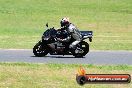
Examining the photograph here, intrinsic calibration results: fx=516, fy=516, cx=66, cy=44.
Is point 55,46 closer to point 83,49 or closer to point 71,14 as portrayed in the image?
point 83,49

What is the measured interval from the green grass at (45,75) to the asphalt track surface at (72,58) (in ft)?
6.90

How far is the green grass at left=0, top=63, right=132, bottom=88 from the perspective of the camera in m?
13.2

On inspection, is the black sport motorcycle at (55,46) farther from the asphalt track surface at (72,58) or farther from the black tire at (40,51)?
the asphalt track surface at (72,58)

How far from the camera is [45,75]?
14.8 meters

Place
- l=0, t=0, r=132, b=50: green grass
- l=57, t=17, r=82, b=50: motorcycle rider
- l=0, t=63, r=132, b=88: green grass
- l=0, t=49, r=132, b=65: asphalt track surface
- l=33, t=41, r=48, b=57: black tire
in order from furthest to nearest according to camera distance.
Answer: l=0, t=0, r=132, b=50: green grass, l=33, t=41, r=48, b=57: black tire, l=57, t=17, r=82, b=50: motorcycle rider, l=0, t=49, r=132, b=65: asphalt track surface, l=0, t=63, r=132, b=88: green grass

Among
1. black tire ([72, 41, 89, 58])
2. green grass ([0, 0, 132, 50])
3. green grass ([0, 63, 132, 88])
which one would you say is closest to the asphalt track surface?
black tire ([72, 41, 89, 58])

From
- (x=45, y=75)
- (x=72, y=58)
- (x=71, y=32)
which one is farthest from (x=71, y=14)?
(x=45, y=75)

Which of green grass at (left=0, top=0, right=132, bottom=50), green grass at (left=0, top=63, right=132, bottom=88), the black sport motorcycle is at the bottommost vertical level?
green grass at (left=0, top=0, right=132, bottom=50)

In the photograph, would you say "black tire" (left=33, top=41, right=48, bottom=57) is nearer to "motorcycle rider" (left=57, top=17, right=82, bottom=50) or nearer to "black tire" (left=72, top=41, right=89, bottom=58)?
"motorcycle rider" (left=57, top=17, right=82, bottom=50)

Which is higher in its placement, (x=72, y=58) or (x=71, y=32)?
(x=71, y=32)

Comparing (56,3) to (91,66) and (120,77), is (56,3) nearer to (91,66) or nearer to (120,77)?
(91,66)

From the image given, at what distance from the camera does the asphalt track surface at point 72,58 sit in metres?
19.6

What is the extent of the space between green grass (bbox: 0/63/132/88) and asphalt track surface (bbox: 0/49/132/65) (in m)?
2.10

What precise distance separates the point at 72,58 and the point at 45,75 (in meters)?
6.47
